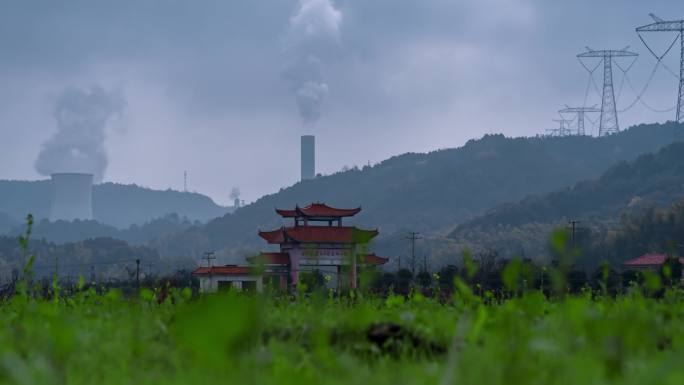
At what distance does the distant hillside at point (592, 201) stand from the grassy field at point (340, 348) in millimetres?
127134

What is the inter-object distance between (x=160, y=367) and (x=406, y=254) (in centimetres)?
15104

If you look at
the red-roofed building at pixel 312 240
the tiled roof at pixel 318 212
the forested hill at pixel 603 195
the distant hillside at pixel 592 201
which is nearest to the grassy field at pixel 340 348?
the red-roofed building at pixel 312 240

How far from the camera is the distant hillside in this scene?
135 meters

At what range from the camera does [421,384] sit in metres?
3.24

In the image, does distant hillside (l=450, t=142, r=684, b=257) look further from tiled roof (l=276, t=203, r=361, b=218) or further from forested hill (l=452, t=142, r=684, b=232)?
tiled roof (l=276, t=203, r=361, b=218)

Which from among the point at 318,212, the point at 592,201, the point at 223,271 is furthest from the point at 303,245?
the point at 592,201

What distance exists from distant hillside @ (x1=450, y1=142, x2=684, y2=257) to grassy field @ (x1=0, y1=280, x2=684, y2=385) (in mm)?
127134

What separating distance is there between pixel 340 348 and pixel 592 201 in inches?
5876

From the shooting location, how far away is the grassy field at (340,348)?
260 centimetres

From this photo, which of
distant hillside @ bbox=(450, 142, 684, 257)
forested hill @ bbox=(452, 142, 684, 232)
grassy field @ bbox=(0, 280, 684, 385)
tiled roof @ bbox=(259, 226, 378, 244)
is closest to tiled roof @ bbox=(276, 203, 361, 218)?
tiled roof @ bbox=(259, 226, 378, 244)

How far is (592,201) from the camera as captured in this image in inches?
5827

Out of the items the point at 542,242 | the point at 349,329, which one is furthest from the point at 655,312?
the point at 542,242

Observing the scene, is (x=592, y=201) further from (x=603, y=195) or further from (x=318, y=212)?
(x=318, y=212)

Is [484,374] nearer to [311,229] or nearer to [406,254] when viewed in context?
[311,229]
